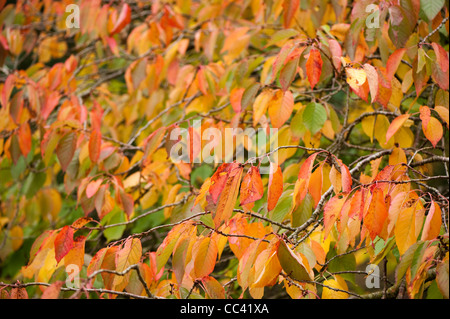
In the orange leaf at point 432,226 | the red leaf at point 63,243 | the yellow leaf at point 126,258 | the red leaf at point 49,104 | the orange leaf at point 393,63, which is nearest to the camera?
the orange leaf at point 432,226

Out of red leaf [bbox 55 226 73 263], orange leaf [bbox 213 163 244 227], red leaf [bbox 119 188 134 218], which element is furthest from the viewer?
red leaf [bbox 119 188 134 218]

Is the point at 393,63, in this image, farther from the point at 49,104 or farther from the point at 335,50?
the point at 49,104

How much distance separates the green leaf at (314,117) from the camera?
1432 mm

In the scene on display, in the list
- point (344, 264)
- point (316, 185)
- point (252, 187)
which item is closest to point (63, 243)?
point (252, 187)

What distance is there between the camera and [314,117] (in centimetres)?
144

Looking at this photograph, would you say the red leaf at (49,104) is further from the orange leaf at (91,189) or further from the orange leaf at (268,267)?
the orange leaf at (268,267)

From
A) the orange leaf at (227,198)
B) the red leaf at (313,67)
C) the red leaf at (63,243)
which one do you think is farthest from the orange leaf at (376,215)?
the red leaf at (63,243)

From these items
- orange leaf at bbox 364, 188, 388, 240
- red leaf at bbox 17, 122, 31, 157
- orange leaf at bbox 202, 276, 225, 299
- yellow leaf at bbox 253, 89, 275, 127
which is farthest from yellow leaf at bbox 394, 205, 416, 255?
red leaf at bbox 17, 122, 31, 157

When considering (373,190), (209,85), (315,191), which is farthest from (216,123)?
(373,190)

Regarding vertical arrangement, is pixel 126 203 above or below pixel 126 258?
below

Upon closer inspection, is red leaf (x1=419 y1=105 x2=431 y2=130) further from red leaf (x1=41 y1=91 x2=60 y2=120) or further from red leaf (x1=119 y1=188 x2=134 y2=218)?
red leaf (x1=41 y1=91 x2=60 y2=120)

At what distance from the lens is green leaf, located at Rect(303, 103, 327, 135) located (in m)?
1.43

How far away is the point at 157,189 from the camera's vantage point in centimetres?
190

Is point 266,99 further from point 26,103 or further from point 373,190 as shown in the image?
point 26,103
